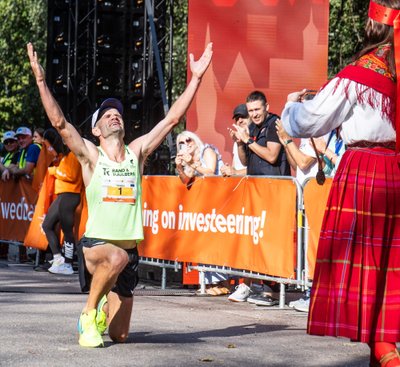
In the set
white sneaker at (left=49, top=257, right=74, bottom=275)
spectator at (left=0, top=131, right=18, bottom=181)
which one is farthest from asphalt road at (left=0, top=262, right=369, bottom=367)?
spectator at (left=0, top=131, right=18, bottom=181)

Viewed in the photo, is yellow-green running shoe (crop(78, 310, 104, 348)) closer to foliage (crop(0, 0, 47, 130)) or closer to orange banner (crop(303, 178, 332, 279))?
orange banner (crop(303, 178, 332, 279))

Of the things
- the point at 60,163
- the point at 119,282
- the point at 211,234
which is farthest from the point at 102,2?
the point at 119,282

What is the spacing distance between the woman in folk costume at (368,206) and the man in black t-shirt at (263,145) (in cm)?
529

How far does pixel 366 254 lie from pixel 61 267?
957 centimetres

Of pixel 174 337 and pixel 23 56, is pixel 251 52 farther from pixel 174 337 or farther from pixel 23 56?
pixel 23 56

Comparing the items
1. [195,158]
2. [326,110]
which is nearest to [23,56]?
[195,158]

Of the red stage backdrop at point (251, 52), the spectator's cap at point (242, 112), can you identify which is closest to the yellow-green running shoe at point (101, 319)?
the spectator's cap at point (242, 112)

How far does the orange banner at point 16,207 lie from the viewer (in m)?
17.3

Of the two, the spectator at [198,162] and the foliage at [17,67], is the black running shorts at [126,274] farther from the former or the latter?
the foliage at [17,67]

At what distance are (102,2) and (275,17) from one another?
17.6 feet

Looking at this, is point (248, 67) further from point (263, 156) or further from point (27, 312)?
point (27, 312)

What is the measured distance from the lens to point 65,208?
15.1 m

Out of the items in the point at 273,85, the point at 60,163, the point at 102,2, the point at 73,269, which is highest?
the point at 102,2

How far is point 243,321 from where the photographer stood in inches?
392
